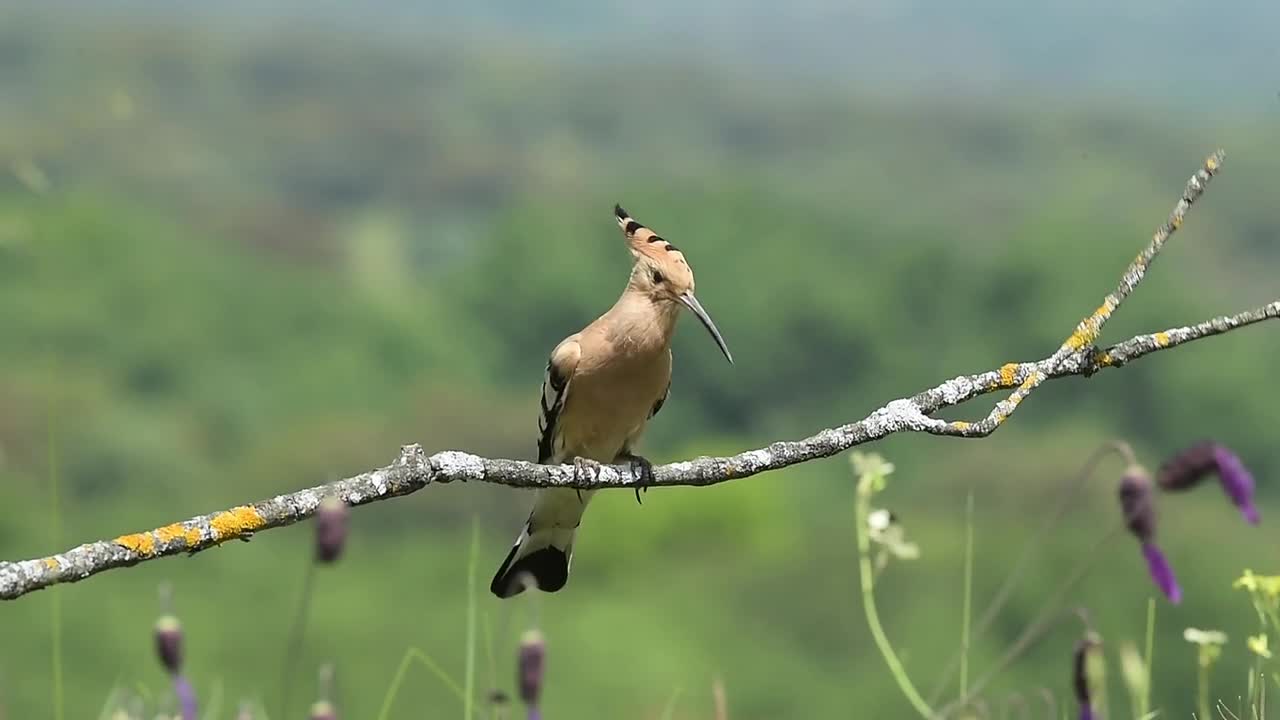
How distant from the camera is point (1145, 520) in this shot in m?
1.71

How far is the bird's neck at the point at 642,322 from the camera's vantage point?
383 centimetres

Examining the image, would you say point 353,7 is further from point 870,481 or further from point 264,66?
point 870,481

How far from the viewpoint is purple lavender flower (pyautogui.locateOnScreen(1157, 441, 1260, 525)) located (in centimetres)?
172

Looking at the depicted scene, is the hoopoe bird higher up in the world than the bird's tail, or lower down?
higher up

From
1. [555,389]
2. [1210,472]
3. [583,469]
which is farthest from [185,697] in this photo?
[555,389]

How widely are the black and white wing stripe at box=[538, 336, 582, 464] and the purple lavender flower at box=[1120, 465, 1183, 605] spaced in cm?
222

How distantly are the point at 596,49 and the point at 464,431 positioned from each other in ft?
262

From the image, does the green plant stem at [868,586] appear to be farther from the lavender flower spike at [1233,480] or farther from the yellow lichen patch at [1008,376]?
the lavender flower spike at [1233,480]

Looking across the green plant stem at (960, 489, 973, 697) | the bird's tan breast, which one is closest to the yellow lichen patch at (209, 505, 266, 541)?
the green plant stem at (960, 489, 973, 697)

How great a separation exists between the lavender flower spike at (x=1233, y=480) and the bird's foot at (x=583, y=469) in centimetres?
94

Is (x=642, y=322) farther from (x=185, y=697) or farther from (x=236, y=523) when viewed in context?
(x=185, y=697)

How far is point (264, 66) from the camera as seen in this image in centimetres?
9494

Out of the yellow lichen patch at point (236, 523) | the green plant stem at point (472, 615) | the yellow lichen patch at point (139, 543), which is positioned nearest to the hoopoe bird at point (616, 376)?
the green plant stem at point (472, 615)

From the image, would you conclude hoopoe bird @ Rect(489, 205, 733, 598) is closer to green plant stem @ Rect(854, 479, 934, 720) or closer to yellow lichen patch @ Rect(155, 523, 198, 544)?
green plant stem @ Rect(854, 479, 934, 720)
